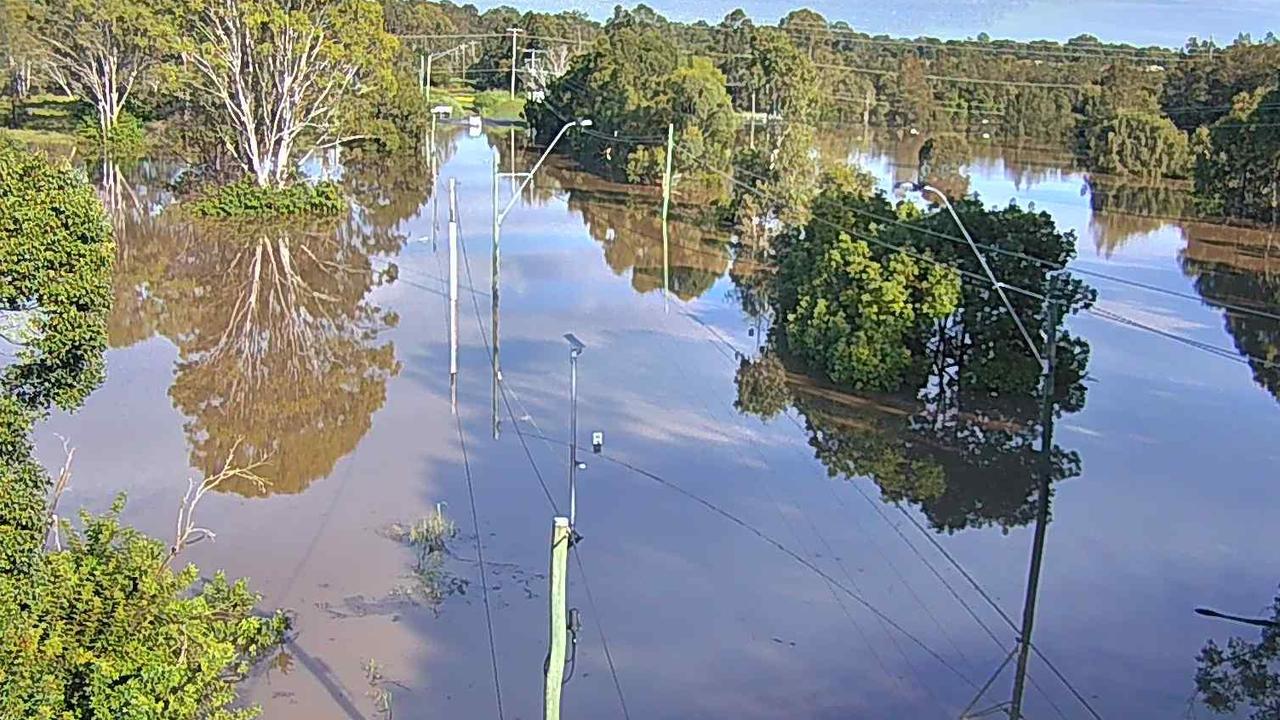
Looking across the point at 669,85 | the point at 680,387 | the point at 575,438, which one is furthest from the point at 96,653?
the point at 669,85

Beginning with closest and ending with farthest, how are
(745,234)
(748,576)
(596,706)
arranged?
(596,706), (748,576), (745,234)

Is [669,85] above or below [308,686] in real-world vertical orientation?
above

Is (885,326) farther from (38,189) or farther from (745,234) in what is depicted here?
(745,234)

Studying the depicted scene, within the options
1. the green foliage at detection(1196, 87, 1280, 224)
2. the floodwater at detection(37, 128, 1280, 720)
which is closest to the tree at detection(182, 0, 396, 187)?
the floodwater at detection(37, 128, 1280, 720)

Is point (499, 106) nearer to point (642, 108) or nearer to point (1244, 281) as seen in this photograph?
point (642, 108)

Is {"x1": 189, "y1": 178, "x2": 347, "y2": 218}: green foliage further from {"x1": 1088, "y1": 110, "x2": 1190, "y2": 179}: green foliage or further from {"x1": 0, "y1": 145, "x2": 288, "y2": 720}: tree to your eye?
{"x1": 1088, "y1": 110, "x2": 1190, "y2": 179}: green foliage

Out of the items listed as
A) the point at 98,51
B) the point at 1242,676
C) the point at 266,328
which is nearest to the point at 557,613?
the point at 1242,676
